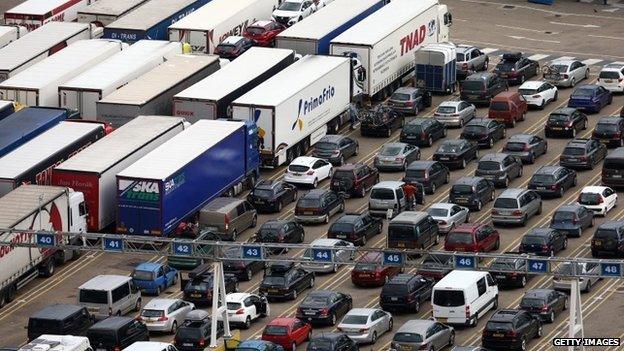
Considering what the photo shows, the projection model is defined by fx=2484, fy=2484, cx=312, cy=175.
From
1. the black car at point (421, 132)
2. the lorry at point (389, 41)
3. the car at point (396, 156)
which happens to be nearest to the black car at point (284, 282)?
the car at point (396, 156)

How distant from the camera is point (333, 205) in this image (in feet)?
416

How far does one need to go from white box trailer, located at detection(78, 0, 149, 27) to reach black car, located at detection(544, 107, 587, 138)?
3231 centimetres

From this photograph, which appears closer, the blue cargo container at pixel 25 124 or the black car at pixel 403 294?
the black car at pixel 403 294

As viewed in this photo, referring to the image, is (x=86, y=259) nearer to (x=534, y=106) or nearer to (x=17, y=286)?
(x=17, y=286)

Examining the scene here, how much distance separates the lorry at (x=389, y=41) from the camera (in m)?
144

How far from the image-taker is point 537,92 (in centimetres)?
14338

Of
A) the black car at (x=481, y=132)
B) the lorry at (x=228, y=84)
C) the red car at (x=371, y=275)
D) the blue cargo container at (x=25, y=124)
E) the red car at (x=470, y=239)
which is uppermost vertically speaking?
the lorry at (x=228, y=84)

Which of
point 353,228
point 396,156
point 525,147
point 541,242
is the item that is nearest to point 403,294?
point 541,242

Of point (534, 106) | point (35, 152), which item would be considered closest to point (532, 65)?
point (534, 106)

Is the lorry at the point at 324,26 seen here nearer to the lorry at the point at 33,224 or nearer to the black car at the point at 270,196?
the black car at the point at 270,196

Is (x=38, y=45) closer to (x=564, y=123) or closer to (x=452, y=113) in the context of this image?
(x=452, y=113)

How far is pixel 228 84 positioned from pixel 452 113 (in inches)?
508

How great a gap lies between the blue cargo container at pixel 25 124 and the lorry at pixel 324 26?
1786cm

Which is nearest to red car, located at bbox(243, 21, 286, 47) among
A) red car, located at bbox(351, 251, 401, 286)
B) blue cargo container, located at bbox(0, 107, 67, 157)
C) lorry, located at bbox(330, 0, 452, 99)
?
lorry, located at bbox(330, 0, 452, 99)
